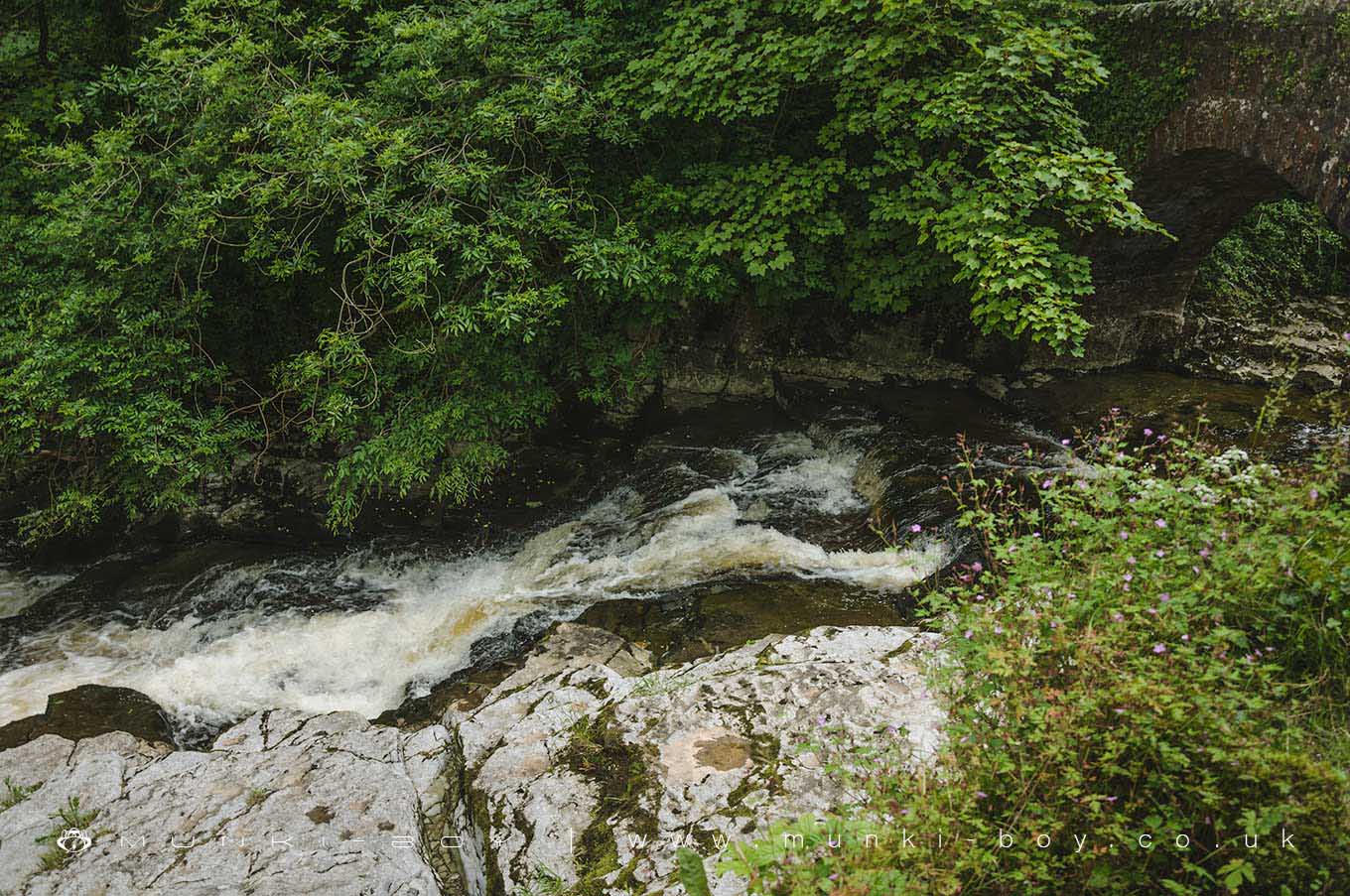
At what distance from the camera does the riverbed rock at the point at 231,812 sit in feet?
10.7

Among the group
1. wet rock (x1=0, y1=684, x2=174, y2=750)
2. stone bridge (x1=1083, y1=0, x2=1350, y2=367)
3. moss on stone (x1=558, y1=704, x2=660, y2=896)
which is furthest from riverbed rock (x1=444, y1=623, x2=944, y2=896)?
stone bridge (x1=1083, y1=0, x2=1350, y2=367)

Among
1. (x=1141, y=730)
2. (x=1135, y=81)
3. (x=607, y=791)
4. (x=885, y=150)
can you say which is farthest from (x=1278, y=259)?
(x=607, y=791)

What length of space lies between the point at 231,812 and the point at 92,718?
245 centimetres

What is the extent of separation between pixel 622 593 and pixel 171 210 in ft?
17.3

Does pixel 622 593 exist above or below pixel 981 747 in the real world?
below

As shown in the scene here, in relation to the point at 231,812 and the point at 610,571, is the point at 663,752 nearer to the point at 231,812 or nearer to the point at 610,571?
the point at 231,812

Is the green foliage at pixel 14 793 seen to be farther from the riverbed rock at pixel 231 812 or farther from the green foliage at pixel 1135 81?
the green foliage at pixel 1135 81

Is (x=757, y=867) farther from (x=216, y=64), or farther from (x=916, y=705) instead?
(x=216, y=64)

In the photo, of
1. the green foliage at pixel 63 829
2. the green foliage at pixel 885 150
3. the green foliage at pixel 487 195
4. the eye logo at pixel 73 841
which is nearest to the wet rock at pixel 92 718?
the green foliage at pixel 63 829

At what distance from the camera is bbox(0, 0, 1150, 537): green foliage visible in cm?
617

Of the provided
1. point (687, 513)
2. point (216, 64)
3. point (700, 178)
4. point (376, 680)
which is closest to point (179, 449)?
point (376, 680)

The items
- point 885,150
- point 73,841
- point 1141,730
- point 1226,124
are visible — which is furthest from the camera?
point 885,150

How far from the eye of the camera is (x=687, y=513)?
7.64 m

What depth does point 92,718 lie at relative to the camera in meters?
5.27
